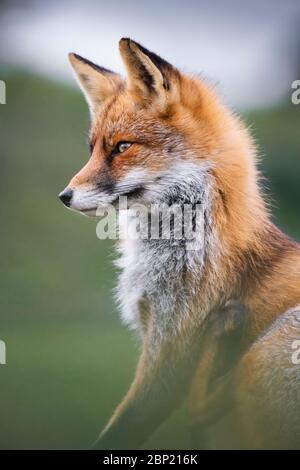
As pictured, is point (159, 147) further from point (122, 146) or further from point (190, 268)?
point (190, 268)

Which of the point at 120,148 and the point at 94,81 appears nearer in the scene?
the point at 120,148

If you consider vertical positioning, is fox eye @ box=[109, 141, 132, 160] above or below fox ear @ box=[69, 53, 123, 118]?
below

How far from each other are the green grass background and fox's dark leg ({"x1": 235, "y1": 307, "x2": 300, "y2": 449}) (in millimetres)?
559

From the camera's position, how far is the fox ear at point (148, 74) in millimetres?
2443

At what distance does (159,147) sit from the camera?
8.22 ft

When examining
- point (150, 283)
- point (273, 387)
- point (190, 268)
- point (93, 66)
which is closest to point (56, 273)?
point (150, 283)

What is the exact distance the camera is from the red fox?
2469 mm

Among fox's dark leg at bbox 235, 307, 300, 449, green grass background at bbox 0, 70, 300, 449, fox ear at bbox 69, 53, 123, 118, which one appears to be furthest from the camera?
green grass background at bbox 0, 70, 300, 449

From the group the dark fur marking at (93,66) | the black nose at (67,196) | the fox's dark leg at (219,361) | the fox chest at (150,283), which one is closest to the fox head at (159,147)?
the black nose at (67,196)

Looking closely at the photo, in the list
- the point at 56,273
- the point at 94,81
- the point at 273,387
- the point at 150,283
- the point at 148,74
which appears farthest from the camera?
the point at 56,273

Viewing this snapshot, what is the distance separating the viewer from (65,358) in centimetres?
285

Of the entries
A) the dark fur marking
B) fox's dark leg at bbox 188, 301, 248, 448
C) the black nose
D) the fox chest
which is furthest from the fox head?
fox's dark leg at bbox 188, 301, 248, 448

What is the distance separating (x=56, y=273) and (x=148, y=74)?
997mm

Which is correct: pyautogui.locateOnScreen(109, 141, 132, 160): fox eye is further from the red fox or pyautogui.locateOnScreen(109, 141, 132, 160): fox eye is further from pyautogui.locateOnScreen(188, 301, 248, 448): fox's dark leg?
pyautogui.locateOnScreen(188, 301, 248, 448): fox's dark leg
